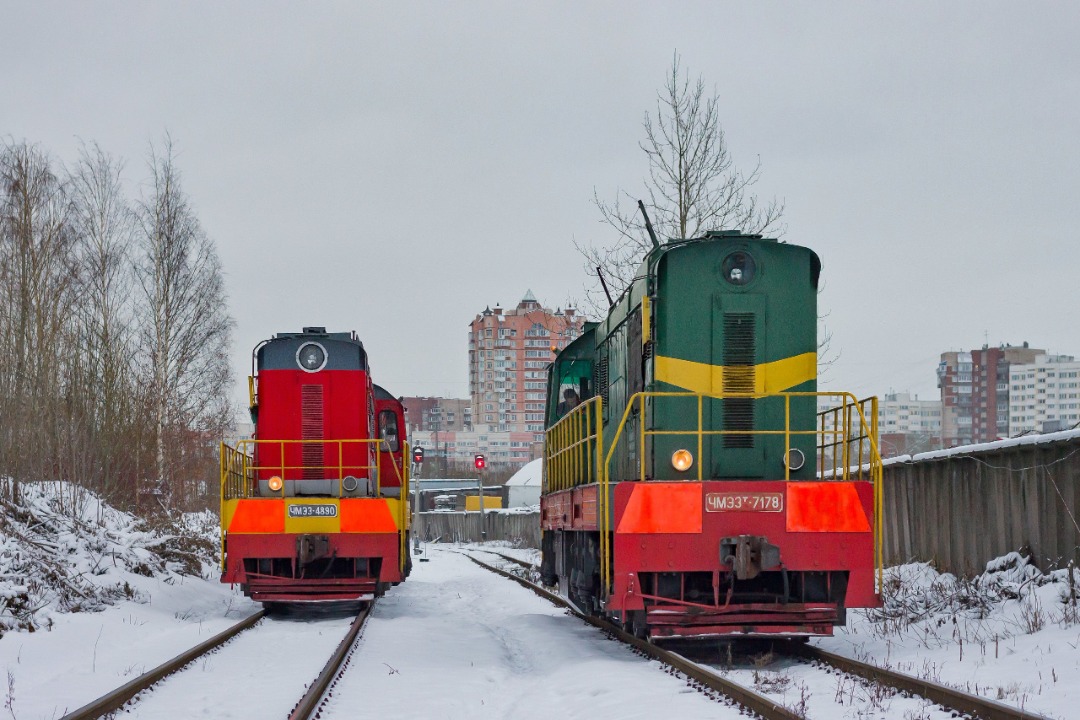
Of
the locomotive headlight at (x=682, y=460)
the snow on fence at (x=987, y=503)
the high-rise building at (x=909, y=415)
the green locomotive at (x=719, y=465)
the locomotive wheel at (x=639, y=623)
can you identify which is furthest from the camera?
the high-rise building at (x=909, y=415)

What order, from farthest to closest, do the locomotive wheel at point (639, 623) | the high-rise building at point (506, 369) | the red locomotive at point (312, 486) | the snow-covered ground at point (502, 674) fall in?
1. the high-rise building at point (506, 369)
2. the red locomotive at point (312, 486)
3. the locomotive wheel at point (639, 623)
4. the snow-covered ground at point (502, 674)

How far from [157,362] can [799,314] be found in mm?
20428

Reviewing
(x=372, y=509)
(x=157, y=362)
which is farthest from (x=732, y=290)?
(x=157, y=362)

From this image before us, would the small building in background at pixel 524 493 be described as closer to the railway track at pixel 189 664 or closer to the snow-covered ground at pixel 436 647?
the snow-covered ground at pixel 436 647

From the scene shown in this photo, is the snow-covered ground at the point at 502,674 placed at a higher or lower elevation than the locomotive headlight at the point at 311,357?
lower

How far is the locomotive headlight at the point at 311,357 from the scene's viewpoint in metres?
14.2

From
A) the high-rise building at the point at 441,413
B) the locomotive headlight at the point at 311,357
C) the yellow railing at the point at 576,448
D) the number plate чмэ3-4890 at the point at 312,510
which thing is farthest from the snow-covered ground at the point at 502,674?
the high-rise building at the point at 441,413

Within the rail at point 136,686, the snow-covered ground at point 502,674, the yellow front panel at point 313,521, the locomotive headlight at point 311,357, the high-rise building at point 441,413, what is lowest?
the snow-covered ground at point 502,674

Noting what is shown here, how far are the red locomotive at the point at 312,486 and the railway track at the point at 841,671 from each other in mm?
4095

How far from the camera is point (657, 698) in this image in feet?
22.8

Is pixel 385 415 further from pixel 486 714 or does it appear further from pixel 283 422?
pixel 486 714

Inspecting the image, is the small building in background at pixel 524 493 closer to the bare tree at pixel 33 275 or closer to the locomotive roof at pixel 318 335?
the bare tree at pixel 33 275

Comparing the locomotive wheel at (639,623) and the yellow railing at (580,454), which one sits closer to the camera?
the locomotive wheel at (639,623)

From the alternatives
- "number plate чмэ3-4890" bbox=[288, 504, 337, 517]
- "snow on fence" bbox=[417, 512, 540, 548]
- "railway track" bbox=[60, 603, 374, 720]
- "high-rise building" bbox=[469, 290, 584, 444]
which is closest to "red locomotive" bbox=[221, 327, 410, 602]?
"number plate чмэ3-4890" bbox=[288, 504, 337, 517]
